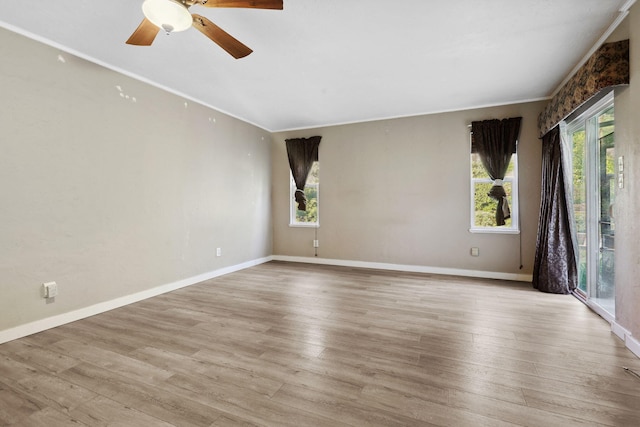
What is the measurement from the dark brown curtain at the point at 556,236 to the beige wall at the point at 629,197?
1.22 meters

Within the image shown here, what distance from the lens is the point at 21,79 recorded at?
258cm

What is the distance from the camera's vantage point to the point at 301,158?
572cm

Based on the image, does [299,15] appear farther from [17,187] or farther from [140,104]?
[17,187]

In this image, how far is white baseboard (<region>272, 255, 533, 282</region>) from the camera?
4452 mm

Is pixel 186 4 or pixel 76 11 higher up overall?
pixel 76 11

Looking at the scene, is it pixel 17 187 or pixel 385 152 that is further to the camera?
pixel 385 152

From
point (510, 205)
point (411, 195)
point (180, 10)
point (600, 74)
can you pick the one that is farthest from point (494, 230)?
point (180, 10)

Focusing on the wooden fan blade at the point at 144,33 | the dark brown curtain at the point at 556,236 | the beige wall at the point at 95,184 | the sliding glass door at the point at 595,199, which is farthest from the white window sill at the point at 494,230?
the wooden fan blade at the point at 144,33

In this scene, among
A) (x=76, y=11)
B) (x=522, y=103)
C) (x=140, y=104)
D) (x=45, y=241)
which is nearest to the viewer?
(x=76, y=11)

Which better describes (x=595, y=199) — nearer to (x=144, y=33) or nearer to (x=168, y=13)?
(x=168, y=13)

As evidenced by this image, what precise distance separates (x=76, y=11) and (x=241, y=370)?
3022mm

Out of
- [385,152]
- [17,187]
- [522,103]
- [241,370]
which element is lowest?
[241,370]

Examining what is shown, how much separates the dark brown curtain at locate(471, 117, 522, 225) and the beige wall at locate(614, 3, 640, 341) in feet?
6.02

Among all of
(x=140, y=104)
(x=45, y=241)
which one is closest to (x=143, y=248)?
(x=45, y=241)
